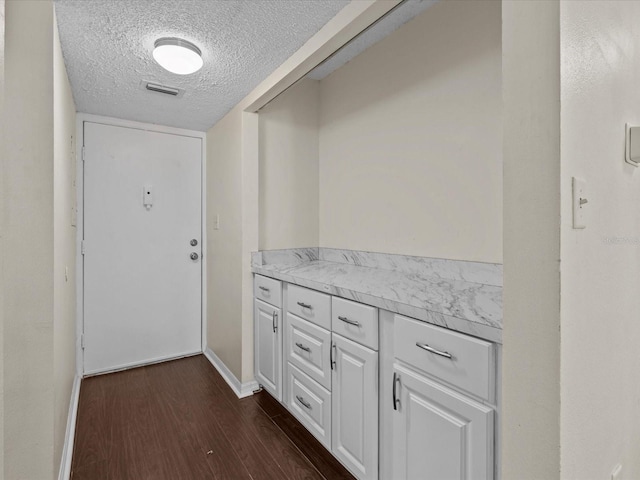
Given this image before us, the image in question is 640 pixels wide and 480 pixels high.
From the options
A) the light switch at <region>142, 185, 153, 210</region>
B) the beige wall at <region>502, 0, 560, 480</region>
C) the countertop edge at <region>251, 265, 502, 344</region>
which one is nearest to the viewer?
the beige wall at <region>502, 0, 560, 480</region>

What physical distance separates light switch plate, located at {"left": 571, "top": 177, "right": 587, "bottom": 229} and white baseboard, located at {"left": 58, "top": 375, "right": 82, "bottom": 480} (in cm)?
207

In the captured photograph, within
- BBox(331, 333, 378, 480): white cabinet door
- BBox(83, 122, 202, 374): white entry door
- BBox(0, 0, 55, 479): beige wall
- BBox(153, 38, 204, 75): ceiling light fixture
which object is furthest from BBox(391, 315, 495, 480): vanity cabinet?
BBox(83, 122, 202, 374): white entry door

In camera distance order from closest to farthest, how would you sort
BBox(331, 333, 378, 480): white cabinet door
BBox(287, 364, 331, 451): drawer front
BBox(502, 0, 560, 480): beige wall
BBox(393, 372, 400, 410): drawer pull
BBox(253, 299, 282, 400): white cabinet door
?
BBox(502, 0, 560, 480): beige wall, BBox(393, 372, 400, 410): drawer pull, BBox(331, 333, 378, 480): white cabinet door, BBox(287, 364, 331, 451): drawer front, BBox(253, 299, 282, 400): white cabinet door

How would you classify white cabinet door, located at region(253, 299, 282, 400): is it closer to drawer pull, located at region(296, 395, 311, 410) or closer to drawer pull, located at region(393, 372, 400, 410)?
drawer pull, located at region(296, 395, 311, 410)

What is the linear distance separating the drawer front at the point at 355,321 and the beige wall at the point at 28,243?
1.10 m

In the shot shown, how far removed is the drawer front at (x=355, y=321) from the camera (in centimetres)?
141

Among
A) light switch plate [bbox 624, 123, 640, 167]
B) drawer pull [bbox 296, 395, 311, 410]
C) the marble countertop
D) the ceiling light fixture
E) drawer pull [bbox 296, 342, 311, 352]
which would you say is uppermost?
the ceiling light fixture

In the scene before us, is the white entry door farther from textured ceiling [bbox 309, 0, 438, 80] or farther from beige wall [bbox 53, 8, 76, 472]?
textured ceiling [bbox 309, 0, 438, 80]

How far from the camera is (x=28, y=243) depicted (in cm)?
118

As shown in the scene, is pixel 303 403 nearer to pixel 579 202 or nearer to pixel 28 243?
pixel 28 243

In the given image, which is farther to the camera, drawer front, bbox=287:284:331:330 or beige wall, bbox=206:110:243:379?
beige wall, bbox=206:110:243:379

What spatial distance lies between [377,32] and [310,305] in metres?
1.66

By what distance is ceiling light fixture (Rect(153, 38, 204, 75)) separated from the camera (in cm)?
165

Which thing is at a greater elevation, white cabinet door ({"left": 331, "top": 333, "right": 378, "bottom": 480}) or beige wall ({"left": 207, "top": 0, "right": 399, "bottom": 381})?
beige wall ({"left": 207, "top": 0, "right": 399, "bottom": 381})
